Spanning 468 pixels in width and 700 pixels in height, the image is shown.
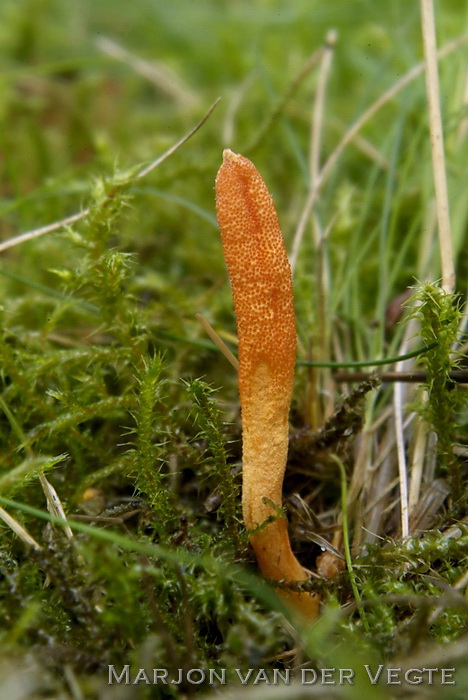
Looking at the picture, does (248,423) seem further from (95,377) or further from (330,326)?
(330,326)

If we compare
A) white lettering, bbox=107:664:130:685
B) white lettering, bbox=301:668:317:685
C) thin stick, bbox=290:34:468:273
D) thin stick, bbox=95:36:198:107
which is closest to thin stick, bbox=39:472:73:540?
white lettering, bbox=107:664:130:685

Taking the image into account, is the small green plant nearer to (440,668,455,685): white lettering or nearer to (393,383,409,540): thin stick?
(393,383,409,540): thin stick

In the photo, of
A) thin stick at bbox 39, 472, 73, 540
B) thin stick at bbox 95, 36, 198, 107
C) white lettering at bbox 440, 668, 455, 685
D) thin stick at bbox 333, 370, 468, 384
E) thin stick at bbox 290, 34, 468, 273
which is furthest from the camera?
thin stick at bbox 95, 36, 198, 107

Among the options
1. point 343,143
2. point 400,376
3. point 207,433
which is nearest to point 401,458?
point 400,376

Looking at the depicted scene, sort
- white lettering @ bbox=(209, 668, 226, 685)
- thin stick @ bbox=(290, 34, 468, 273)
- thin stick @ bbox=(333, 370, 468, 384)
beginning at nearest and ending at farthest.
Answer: white lettering @ bbox=(209, 668, 226, 685), thin stick @ bbox=(333, 370, 468, 384), thin stick @ bbox=(290, 34, 468, 273)

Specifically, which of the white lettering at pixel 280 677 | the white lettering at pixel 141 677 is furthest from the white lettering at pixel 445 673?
the white lettering at pixel 141 677

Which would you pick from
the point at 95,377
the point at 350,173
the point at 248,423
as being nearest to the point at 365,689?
the point at 248,423
